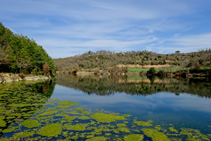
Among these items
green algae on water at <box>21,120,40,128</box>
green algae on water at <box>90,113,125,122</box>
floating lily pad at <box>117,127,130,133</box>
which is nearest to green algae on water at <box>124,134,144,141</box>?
floating lily pad at <box>117,127,130,133</box>

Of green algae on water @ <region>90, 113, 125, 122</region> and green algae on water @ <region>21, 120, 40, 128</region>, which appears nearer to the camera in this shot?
green algae on water @ <region>21, 120, 40, 128</region>

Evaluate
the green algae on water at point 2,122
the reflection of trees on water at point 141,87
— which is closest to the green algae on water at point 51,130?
the green algae on water at point 2,122

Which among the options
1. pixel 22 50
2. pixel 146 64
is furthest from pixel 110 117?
pixel 146 64

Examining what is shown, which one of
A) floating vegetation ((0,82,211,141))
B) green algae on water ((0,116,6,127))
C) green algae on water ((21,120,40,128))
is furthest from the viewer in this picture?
green algae on water ((21,120,40,128))

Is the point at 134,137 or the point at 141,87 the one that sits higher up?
the point at 141,87

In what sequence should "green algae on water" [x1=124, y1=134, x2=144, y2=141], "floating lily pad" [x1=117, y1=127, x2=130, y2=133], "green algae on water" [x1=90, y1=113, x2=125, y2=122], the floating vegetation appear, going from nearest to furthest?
"green algae on water" [x1=124, y1=134, x2=144, y2=141] → the floating vegetation → "floating lily pad" [x1=117, y1=127, x2=130, y2=133] → "green algae on water" [x1=90, y1=113, x2=125, y2=122]

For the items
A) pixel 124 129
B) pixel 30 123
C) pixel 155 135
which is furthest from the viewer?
pixel 30 123

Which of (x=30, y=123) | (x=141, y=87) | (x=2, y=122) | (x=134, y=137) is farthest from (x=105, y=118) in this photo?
(x=141, y=87)

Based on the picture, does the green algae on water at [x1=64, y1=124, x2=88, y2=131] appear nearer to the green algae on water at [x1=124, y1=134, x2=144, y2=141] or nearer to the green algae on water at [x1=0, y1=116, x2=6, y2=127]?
the green algae on water at [x1=124, y1=134, x2=144, y2=141]

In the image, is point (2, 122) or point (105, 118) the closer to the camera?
point (2, 122)

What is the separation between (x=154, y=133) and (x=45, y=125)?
820 centimetres

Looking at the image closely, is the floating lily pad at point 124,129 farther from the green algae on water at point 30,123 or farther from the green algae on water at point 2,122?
the green algae on water at point 2,122

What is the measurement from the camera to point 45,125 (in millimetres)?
11727

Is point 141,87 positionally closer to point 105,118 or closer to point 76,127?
point 105,118
